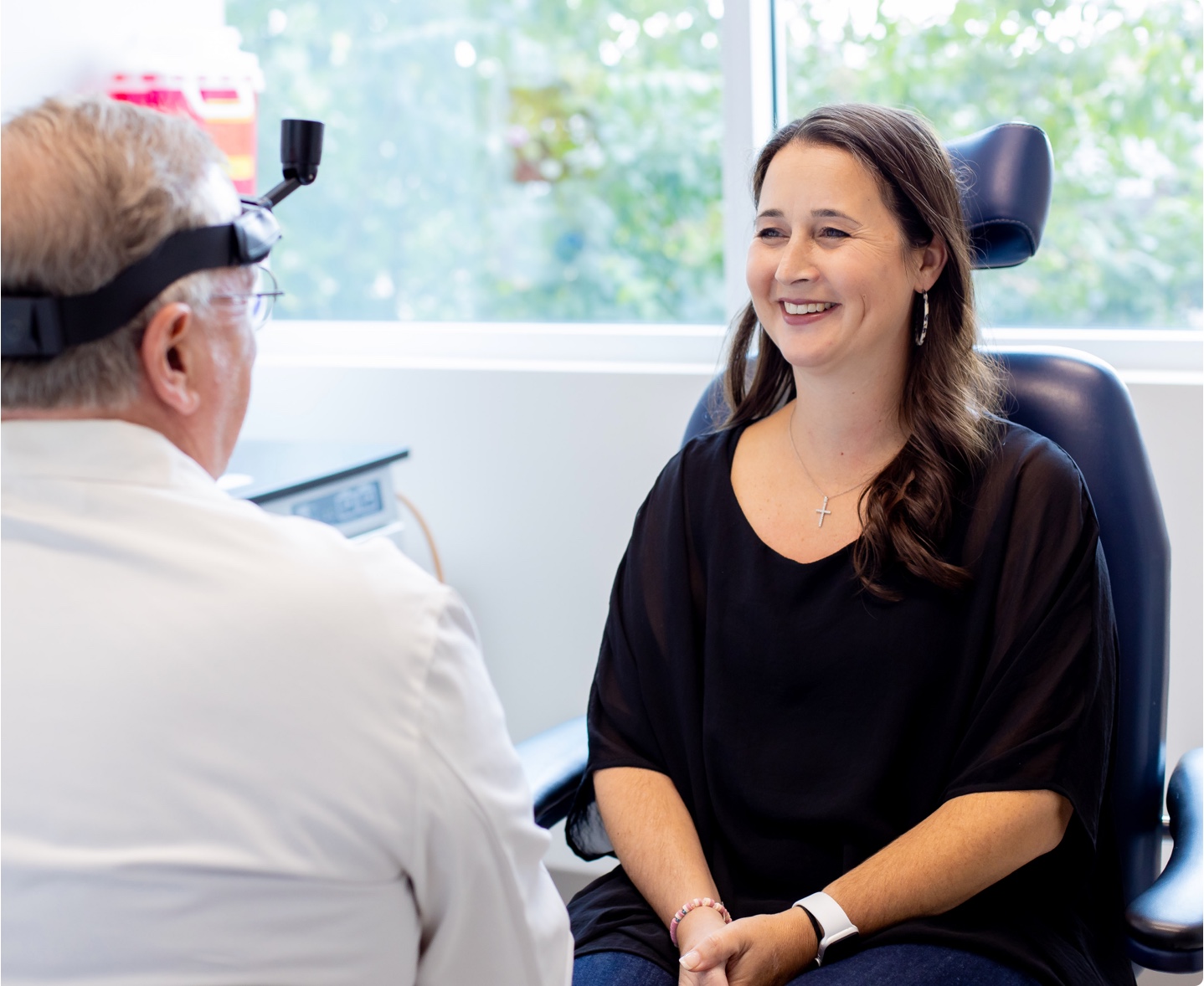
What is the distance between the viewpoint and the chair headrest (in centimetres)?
134

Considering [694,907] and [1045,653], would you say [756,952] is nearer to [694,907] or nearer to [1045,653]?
[694,907]

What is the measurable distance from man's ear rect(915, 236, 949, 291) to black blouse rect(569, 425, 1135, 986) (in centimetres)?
22

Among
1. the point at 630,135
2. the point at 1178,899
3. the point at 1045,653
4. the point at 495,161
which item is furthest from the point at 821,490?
the point at 495,161

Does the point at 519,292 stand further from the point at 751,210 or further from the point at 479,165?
the point at 751,210

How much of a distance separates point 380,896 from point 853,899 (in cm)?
60

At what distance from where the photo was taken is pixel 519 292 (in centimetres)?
256

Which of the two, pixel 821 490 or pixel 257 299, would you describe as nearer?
pixel 257 299

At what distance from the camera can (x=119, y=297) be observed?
2.46ft

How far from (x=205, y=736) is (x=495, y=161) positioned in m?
2.07

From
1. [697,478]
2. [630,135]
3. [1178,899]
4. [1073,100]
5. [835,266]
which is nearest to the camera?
[1178,899]

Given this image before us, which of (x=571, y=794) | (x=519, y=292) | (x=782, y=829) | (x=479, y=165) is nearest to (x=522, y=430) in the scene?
(x=519, y=292)

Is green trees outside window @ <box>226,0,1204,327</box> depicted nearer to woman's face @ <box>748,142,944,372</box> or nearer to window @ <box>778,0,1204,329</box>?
window @ <box>778,0,1204,329</box>

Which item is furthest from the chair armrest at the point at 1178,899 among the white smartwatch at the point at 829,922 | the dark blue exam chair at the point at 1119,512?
the white smartwatch at the point at 829,922

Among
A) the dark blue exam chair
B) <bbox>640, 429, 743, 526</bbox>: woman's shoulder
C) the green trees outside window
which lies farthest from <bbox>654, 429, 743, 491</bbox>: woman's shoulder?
the green trees outside window
